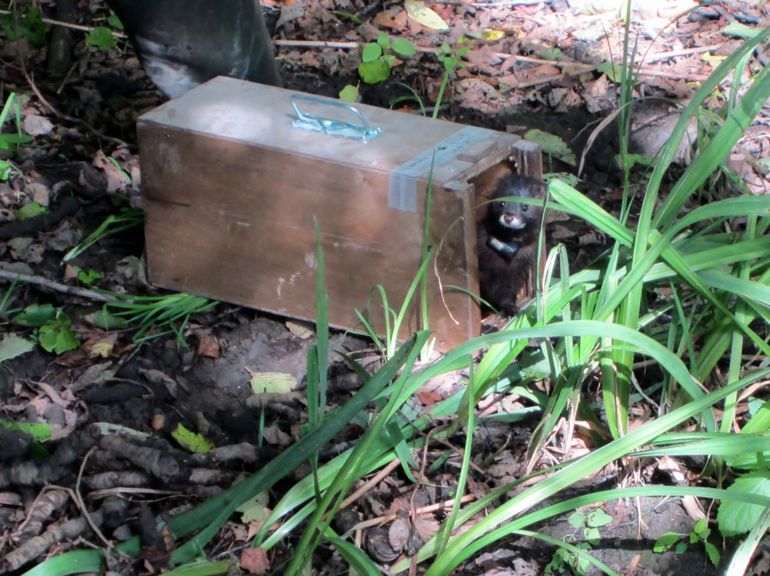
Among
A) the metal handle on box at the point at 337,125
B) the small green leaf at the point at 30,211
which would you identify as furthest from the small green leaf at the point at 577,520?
the small green leaf at the point at 30,211

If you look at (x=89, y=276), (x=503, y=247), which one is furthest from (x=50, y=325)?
(x=503, y=247)

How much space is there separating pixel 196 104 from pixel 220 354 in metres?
0.83

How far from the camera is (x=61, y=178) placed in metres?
4.17

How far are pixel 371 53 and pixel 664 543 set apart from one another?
299 centimetres

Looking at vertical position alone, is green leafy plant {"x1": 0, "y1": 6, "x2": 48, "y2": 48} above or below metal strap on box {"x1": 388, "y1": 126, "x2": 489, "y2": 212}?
below

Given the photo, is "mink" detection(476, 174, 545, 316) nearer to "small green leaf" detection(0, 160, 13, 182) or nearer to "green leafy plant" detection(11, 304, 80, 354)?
"green leafy plant" detection(11, 304, 80, 354)

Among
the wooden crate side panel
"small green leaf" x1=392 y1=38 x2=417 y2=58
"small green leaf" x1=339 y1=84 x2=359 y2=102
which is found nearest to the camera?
the wooden crate side panel

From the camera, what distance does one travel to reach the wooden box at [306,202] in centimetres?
305

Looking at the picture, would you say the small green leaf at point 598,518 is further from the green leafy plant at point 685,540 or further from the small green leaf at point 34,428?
the small green leaf at point 34,428

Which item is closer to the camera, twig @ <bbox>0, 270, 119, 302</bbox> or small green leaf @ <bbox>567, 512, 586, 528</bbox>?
small green leaf @ <bbox>567, 512, 586, 528</bbox>

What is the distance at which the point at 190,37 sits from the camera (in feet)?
12.6

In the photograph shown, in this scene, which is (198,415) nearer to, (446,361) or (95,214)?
(446,361)

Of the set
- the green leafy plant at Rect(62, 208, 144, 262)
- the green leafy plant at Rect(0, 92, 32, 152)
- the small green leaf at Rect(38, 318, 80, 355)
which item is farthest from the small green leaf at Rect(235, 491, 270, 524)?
the green leafy plant at Rect(0, 92, 32, 152)

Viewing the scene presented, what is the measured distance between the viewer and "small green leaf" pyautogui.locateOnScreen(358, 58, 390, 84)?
15.6ft
